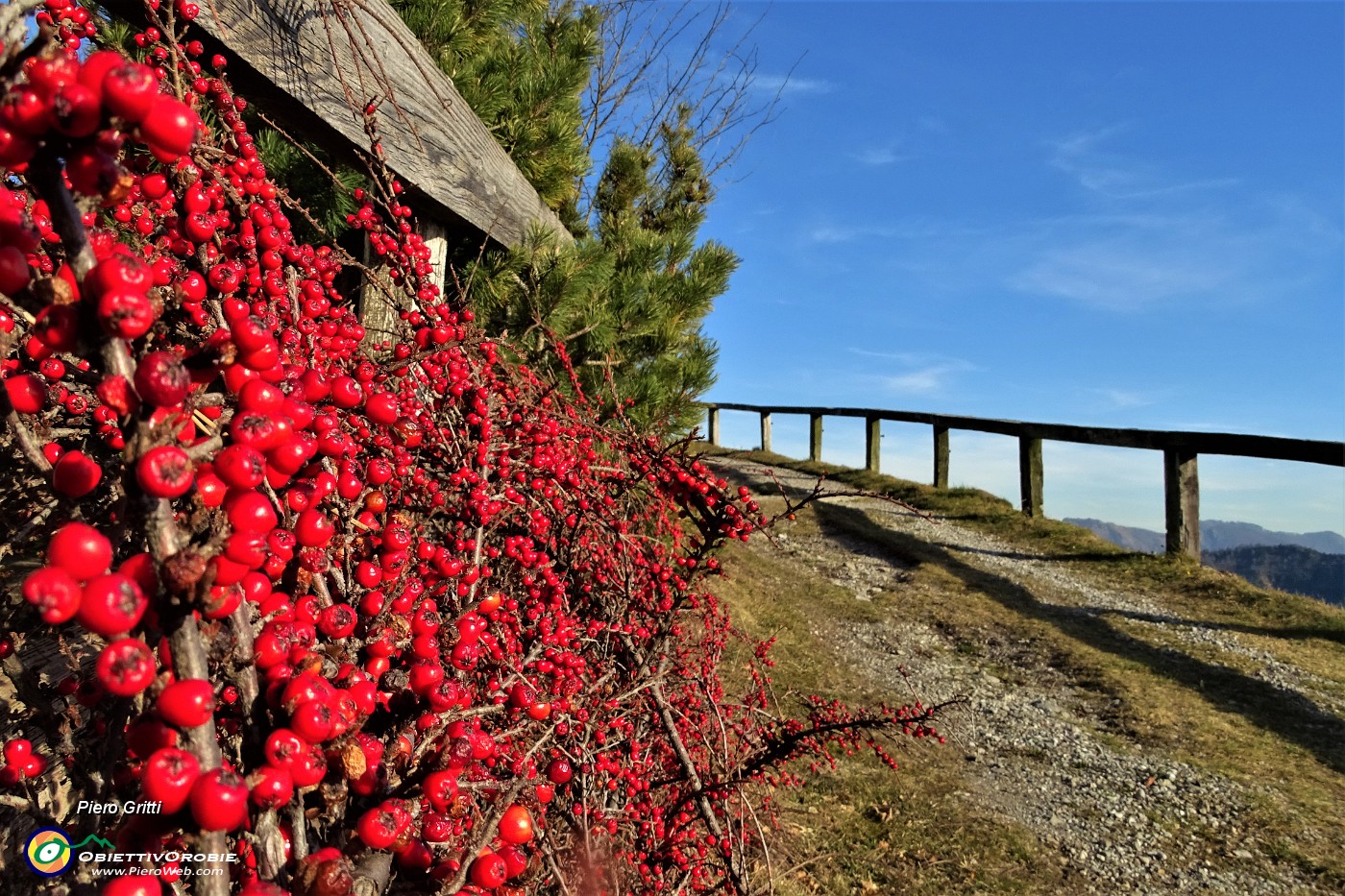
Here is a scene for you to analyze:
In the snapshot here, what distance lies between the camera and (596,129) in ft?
30.3

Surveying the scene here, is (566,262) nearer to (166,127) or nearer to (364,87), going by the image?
(364,87)

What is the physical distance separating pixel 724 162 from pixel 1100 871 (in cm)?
957

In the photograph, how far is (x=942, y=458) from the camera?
11.2m

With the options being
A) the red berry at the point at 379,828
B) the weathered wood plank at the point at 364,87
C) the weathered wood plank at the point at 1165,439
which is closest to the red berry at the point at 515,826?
the red berry at the point at 379,828

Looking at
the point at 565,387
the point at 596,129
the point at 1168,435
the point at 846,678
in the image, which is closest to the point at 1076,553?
the point at 1168,435

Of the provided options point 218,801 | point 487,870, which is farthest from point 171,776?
point 487,870

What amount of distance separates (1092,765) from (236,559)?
4.48m

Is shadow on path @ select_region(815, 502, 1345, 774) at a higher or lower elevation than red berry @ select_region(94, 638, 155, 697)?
lower

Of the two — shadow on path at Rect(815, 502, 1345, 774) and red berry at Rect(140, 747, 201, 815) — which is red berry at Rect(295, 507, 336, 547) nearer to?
red berry at Rect(140, 747, 201, 815)

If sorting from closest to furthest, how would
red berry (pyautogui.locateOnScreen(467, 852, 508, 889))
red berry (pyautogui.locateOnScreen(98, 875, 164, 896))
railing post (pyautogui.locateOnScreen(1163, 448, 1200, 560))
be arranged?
red berry (pyautogui.locateOnScreen(98, 875, 164, 896))
red berry (pyautogui.locateOnScreen(467, 852, 508, 889))
railing post (pyautogui.locateOnScreen(1163, 448, 1200, 560))

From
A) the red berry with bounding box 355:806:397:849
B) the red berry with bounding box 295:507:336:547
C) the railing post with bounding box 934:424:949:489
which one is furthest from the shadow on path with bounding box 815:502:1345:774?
the red berry with bounding box 295:507:336:547

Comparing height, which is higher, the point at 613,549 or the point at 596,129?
the point at 596,129

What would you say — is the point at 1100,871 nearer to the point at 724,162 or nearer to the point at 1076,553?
the point at 1076,553

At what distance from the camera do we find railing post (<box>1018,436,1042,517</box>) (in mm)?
9164
